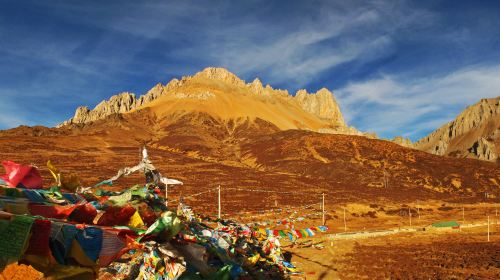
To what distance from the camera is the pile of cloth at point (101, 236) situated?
3.66 m

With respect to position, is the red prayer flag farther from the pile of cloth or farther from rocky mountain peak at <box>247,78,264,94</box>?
rocky mountain peak at <box>247,78,264,94</box>

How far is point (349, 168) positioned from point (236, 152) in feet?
93.1

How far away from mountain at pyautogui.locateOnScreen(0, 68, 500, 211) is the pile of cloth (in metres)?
24.7

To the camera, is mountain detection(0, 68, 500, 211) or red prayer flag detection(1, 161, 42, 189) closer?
red prayer flag detection(1, 161, 42, 189)

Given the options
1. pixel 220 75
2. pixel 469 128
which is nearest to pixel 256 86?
pixel 220 75

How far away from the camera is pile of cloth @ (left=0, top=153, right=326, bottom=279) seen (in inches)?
144

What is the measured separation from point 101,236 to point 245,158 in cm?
7350

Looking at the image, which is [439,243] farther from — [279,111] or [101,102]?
[101,102]

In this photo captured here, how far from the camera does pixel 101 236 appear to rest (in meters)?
4.36

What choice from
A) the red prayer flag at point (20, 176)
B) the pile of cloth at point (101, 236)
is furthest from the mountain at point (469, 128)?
the red prayer flag at point (20, 176)

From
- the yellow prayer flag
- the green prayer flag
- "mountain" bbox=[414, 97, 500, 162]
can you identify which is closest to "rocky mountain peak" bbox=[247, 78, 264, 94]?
"mountain" bbox=[414, 97, 500, 162]

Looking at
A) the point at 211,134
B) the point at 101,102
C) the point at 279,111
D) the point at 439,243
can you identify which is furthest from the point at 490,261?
the point at 101,102

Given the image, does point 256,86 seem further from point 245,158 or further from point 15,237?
point 15,237

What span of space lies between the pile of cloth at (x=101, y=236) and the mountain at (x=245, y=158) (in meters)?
24.7
